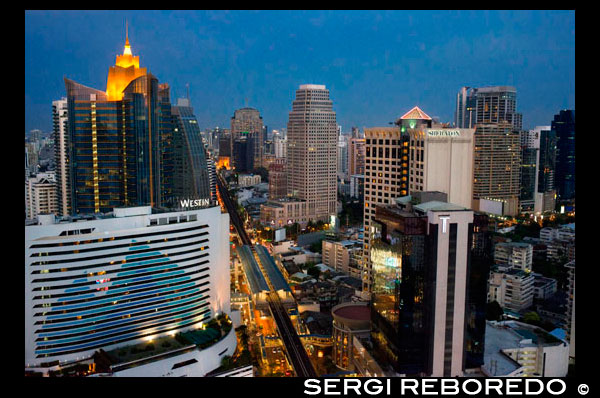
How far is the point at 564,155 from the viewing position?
1777 centimetres

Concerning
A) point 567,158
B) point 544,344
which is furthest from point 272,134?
point 544,344

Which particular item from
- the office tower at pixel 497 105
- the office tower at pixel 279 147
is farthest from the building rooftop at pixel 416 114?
the office tower at pixel 279 147

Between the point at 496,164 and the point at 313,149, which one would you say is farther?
the point at 313,149

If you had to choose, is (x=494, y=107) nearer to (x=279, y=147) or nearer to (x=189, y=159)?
(x=189, y=159)

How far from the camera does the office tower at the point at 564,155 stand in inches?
686

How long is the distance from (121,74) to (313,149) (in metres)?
9.23

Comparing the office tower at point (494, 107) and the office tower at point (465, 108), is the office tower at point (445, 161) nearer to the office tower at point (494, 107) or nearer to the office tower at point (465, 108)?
the office tower at point (494, 107)

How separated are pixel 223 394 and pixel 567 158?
18.9 meters

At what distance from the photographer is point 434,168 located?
8.02 meters

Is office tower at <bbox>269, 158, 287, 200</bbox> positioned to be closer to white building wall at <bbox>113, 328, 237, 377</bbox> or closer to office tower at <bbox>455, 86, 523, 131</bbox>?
office tower at <bbox>455, 86, 523, 131</bbox>

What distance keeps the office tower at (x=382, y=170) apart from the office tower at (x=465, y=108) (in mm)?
12180

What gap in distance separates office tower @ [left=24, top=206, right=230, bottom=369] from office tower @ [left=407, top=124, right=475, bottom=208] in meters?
3.32

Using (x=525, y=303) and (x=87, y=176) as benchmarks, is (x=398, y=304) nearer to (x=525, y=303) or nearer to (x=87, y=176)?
(x=525, y=303)

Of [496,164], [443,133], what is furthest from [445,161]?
[496,164]
